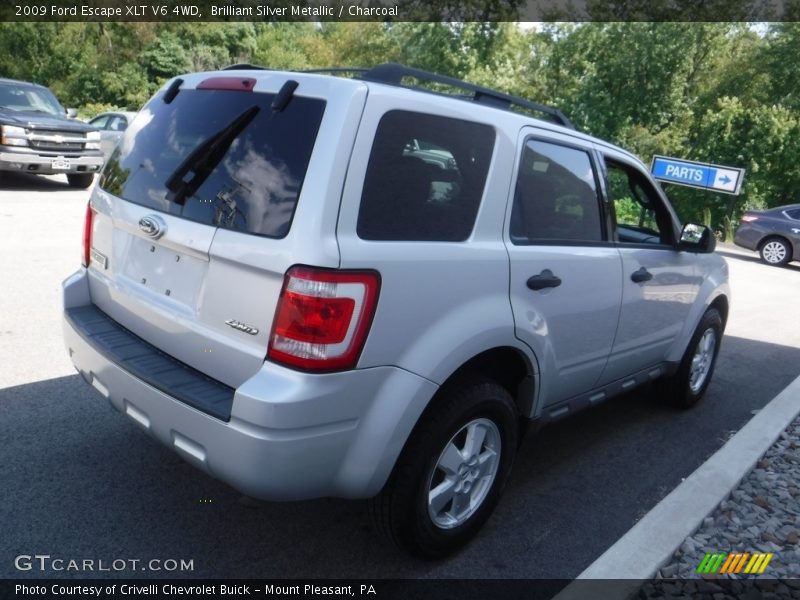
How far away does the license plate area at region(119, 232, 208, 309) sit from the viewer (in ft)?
8.16

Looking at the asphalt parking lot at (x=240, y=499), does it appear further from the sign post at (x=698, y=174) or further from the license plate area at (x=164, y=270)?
the sign post at (x=698, y=174)

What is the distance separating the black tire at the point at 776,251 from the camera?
50.6 ft

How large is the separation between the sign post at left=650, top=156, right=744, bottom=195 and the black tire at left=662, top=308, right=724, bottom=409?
573 inches

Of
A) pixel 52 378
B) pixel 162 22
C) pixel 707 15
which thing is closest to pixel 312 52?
pixel 162 22

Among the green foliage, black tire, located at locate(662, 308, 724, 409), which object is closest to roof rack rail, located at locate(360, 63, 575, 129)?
black tire, located at locate(662, 308, 724, 409)

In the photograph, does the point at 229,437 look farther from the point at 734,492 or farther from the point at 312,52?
the point at 312,52

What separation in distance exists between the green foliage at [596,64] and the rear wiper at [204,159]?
4.50 metres

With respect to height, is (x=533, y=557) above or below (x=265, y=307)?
below

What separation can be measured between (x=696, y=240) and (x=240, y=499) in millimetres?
3209

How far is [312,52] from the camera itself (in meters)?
58.3

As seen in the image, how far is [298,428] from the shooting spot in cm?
218

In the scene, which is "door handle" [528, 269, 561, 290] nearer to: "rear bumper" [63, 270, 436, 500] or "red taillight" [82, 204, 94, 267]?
"rear bumper" [63, 270, 436, 500]

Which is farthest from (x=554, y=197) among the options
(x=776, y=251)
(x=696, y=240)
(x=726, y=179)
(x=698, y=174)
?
(x=726, y=179)

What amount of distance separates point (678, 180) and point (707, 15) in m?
17.4
